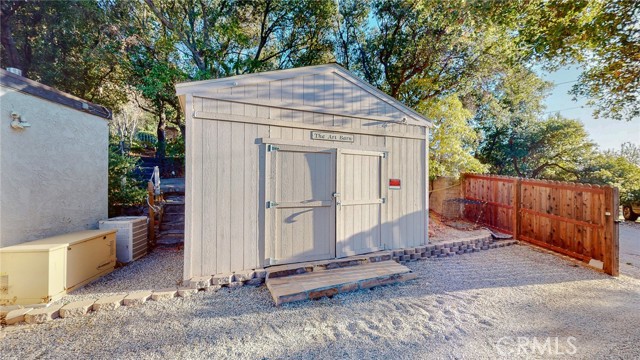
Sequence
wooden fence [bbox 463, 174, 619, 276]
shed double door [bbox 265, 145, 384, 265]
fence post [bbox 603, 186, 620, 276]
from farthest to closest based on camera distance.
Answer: wooden fence [bbox 463, 174, 619, 276] < fence post [bbox 603, 186, 620, 276] < shed double door [bbox 265, 145, 384, 265]

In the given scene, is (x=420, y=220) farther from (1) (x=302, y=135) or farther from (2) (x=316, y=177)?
(1) (x=302, y=135)

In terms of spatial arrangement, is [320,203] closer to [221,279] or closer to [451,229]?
[221,279]

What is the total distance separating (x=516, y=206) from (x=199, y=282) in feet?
21.9

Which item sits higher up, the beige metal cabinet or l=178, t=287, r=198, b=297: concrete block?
the beige metal cabinet

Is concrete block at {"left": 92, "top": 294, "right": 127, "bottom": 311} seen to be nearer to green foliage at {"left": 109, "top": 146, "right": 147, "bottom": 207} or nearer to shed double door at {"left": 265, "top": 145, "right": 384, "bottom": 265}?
shed double door at {"left": 265, "top": 145, "right": 384, "bottom": 265}

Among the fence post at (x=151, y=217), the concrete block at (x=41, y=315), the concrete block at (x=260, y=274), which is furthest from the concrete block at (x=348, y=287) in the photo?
the fence post at (x=151, y=217)

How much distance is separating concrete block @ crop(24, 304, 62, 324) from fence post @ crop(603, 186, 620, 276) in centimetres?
776

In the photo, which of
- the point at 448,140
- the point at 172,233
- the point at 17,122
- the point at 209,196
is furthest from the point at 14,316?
the point at 448,140

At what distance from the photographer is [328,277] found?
3.50 meters

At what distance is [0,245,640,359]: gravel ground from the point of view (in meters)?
2.24

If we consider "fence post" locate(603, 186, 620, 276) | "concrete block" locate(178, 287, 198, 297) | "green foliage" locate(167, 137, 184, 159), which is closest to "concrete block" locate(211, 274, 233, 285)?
"concrete block" locate(178, 287, 198, 297)

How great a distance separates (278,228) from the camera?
3668 mm

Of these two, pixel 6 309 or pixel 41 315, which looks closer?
pixel 41 315

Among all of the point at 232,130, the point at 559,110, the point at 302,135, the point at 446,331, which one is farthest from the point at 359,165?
the point at 559,110
